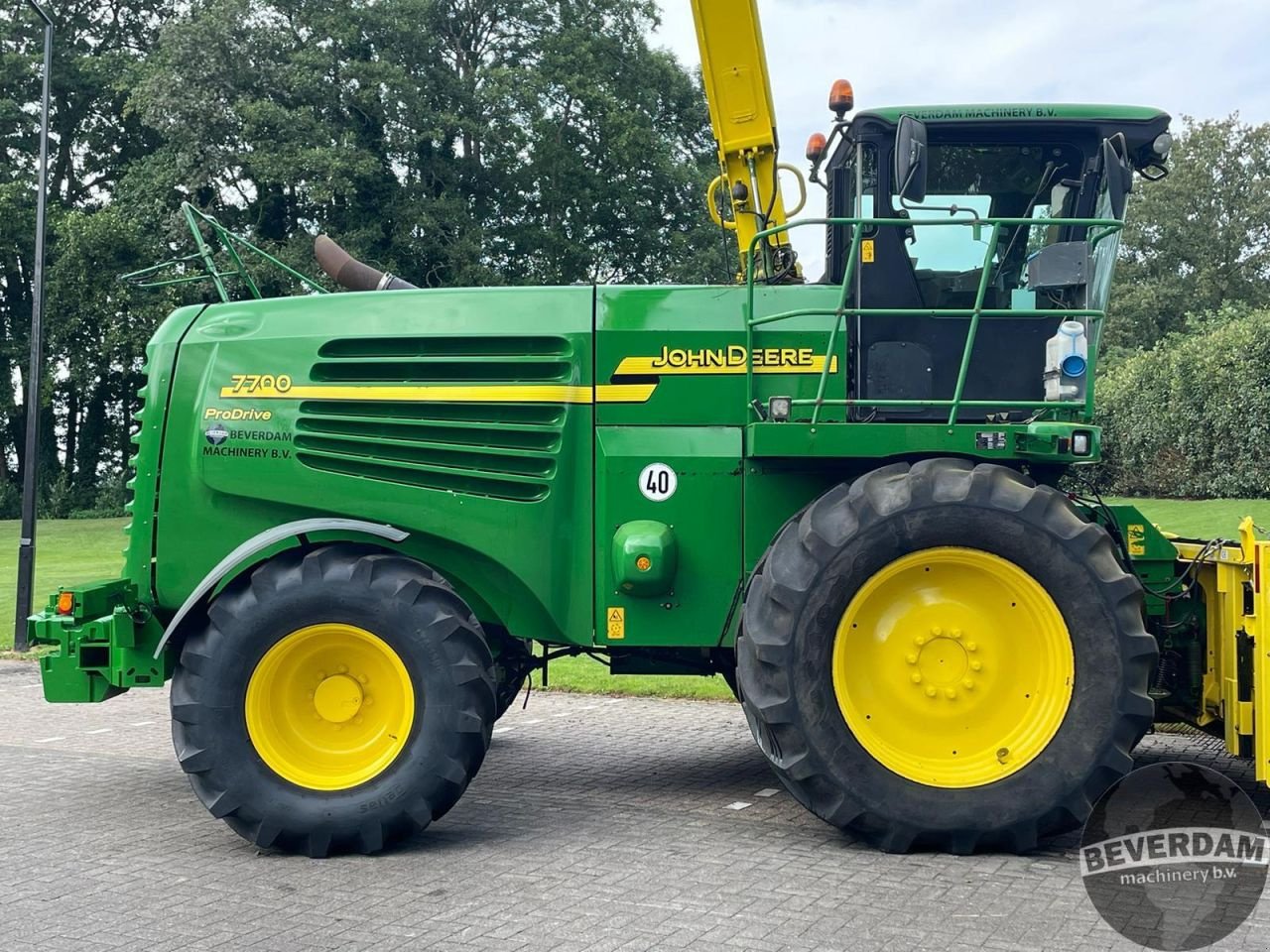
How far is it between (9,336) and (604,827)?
3946 centimetres

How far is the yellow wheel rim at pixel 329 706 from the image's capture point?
603 cm

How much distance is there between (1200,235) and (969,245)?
5346 cm

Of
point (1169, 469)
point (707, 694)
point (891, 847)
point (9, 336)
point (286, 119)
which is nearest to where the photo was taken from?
point (891, 847)

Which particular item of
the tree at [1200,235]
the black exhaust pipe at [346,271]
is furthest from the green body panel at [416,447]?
the tree at [1200,235]

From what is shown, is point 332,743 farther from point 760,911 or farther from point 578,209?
point 578,209

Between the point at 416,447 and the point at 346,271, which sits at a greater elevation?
the point at 346,271

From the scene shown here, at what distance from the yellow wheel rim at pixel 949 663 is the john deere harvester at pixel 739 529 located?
0.05 ft

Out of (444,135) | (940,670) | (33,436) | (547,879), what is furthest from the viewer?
(444,135)

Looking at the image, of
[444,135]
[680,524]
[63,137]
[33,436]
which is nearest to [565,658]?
[33,436]

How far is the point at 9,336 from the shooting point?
40500 millimetres

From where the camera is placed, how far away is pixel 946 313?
236 inches

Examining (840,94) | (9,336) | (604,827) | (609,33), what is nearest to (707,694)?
(604,827)

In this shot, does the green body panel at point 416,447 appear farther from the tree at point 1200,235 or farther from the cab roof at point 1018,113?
the tree at point 1200,235

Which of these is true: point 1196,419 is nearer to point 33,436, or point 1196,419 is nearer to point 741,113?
point 741,113
